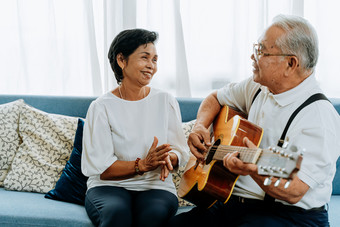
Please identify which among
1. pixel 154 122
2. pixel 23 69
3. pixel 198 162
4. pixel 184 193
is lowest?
pixel 184 193

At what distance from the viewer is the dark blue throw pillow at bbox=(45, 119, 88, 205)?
224 cm

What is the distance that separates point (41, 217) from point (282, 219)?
121 centimetres

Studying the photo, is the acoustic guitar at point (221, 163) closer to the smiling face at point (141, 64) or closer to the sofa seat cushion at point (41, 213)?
the smiling face at point (141, 64)

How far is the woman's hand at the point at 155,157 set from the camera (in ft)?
6.14

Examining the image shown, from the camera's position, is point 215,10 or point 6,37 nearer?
point 215,10

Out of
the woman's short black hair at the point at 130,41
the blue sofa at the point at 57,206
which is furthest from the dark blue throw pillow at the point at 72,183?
the woman's short black hair at the point at 130,41

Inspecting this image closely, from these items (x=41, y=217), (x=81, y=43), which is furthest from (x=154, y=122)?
(x=81, y=43)

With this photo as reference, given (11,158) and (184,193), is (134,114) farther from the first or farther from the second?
(11,158)

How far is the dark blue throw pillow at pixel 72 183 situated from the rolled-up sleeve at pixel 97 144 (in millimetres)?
272

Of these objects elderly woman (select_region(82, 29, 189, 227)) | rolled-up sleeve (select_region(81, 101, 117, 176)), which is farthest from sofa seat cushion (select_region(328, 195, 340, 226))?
rolled-up sleeve (select_region(81, 101, 117, 176))

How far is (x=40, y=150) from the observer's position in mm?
2492

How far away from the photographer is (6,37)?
10.2ft

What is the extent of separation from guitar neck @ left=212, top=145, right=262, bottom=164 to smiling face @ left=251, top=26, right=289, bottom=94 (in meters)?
0.33

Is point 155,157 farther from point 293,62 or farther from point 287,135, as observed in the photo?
point 293,62
